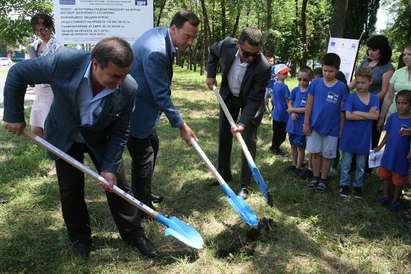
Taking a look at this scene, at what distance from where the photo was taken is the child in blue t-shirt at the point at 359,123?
185 inches

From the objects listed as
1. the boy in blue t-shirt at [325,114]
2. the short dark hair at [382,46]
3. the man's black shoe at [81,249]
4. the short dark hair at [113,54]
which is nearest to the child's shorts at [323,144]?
the boy in blue t-shirt at [325,114]

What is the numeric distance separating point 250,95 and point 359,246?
1.86m

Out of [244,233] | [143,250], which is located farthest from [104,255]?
[244,233]

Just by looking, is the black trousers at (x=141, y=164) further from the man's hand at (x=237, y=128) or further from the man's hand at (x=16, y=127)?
the man's hand at (x=16, y=127)

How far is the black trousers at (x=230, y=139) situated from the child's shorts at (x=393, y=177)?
137 cm

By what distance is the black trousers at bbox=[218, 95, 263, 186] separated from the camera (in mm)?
4836

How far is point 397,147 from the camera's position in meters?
4.46

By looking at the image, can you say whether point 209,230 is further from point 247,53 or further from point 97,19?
point 97,19

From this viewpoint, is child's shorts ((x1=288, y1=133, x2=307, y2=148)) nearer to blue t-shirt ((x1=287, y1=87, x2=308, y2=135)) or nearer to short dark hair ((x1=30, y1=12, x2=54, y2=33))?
blue t-shirt ((x1=287, y1=87, x2=308, y2=135))

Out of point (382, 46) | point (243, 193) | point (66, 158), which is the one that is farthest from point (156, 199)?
point (382, 46)

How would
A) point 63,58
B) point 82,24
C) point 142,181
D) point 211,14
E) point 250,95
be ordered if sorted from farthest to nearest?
point 211,14, point 82,24, point 250,95, point 142,181, point 63,58

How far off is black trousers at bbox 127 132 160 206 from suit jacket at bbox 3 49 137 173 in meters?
0.67

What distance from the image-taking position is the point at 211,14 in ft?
94.2

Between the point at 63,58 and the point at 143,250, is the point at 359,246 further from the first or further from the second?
the point at 63,58
